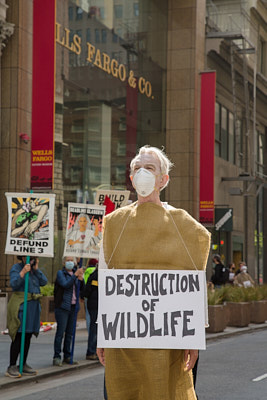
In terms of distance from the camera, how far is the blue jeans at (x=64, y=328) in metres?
13.4

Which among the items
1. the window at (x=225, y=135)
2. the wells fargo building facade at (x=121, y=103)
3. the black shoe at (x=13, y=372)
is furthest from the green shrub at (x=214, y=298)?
the window at (x=225, y=135)

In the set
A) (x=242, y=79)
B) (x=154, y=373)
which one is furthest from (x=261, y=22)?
(x=154, y=373)

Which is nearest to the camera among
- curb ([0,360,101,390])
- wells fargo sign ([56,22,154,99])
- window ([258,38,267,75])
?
curb ([0,360,101,390])

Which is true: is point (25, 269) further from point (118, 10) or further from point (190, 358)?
point (118, 10)

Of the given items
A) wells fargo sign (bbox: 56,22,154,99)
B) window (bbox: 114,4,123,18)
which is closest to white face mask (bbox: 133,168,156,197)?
wells fargo sign (bbox: 56,22,154,99)

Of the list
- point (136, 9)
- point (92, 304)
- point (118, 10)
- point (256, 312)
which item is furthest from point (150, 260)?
point (136, 9)

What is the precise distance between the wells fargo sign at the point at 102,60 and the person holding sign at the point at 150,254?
19.8m

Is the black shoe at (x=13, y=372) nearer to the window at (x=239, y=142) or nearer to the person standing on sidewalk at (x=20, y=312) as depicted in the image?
the person standing on sidewalk at (x=20, y=312)

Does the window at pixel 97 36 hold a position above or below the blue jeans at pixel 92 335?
above

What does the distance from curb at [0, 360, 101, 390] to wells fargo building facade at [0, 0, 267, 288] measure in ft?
25.2

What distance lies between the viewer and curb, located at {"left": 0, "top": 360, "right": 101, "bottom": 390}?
1142 cm

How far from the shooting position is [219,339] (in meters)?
19.3

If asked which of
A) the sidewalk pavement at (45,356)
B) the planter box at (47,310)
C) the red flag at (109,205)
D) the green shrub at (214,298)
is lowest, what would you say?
the sidewalk pavement at (45,356)

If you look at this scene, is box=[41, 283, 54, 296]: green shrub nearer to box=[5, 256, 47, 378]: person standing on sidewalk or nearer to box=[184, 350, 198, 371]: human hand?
box=[5, 256, 47, 378]: person standing on sidewalk
